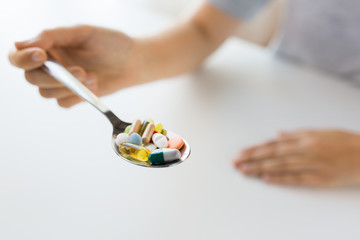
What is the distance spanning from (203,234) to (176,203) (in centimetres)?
4

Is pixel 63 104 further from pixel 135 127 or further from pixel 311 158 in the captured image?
pixel 311 158

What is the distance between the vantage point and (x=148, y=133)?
0.33m

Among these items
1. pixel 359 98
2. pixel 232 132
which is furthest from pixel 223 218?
pixel 359 98

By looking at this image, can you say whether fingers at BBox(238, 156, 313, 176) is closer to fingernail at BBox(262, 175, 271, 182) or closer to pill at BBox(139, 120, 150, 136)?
fingernail at BBox(262, 175, 271, 182)

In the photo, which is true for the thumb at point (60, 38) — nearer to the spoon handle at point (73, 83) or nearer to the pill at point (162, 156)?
the spoon handle at point (73, 83)

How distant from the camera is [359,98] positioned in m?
0.70

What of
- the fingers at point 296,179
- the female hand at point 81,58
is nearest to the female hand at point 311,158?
the fingers at point 296,179

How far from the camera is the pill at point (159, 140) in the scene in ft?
1.06

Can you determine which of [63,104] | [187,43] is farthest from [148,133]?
[187,43]

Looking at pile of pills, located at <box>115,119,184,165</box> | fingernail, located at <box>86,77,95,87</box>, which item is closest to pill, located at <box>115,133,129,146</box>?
pile of pills, located at <box>115,119,184,165</box>

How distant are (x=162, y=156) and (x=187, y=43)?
1.48 ft

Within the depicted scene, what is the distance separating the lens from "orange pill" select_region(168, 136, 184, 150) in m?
0.33

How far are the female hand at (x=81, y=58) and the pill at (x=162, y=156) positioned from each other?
0.11m

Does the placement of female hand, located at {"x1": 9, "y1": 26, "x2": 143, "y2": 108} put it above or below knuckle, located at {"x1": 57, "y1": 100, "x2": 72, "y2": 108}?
above
